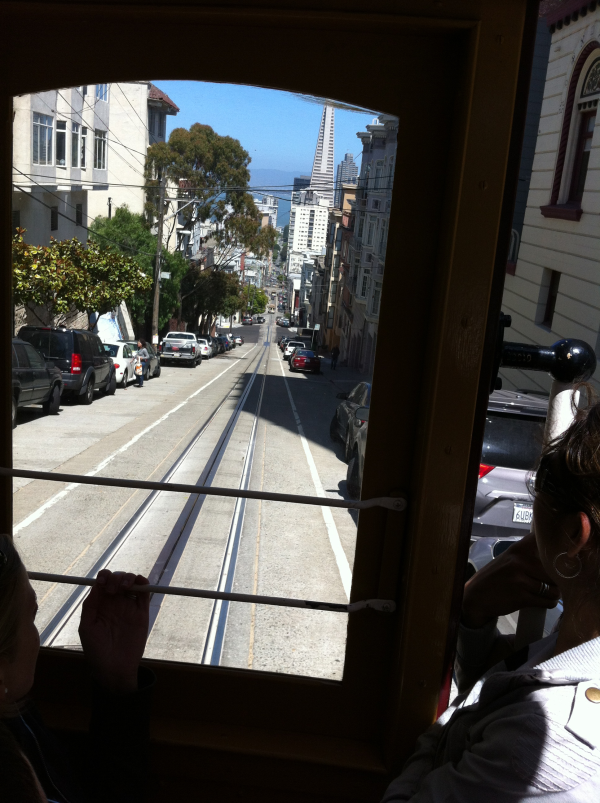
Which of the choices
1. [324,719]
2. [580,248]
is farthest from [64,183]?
[580,248]

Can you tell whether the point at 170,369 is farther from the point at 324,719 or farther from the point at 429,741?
the point at 429,741

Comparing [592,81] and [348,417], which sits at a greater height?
[592,81]

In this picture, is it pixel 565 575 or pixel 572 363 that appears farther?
pixel 572 363

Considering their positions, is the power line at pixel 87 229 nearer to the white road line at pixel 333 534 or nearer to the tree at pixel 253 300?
the tree at pixel 253 300

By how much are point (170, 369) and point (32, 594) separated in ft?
6.02

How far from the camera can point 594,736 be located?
918 mm

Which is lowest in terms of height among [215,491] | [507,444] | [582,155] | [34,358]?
[507,444]

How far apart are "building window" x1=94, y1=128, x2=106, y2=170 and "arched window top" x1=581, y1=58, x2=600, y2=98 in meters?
10.8

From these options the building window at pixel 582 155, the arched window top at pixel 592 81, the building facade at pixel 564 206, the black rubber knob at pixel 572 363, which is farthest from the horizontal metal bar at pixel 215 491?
the building window at pixel 582 155

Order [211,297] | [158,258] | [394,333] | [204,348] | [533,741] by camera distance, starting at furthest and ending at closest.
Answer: [204,348] → [211,297] → [158,258] → [394,333] → [533,741]

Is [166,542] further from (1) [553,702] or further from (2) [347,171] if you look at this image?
(1) [553,702]

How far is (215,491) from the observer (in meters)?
1.87

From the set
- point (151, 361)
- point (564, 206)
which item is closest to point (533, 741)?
point (151, 361)

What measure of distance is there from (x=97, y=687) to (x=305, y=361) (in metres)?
1.14
